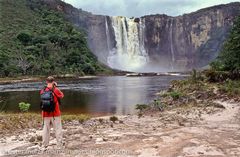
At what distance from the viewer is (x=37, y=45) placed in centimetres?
9500

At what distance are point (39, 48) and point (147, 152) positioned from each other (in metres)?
87.2

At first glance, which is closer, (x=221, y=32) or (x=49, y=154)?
(x=49, y=154)

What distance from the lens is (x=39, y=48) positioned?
310ft

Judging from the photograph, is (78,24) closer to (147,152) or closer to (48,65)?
(48,65)

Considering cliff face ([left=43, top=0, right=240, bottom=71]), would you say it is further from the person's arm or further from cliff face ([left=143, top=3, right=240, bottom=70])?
the person's arm

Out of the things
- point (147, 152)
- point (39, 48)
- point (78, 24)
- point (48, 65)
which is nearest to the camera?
point (147, 152)

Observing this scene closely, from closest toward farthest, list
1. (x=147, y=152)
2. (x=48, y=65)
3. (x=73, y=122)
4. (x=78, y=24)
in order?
A: (x=147, y=152) → (x=73, y=122) → (x=48, y=65) → (x=78, y=24)

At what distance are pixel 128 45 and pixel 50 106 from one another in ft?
350

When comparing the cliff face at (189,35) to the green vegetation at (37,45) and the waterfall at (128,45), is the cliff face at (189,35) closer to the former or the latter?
the waterfall at (128,45)

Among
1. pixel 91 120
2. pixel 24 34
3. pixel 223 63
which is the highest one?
pixel 24 34

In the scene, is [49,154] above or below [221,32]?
below

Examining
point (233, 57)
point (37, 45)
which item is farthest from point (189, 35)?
point (233, 57)

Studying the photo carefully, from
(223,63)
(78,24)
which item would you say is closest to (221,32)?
(78,24)

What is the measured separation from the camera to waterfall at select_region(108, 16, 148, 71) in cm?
11419
